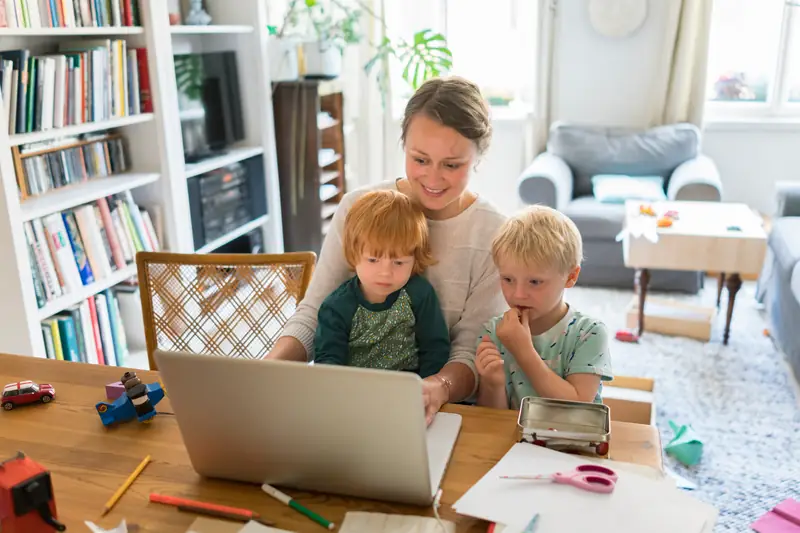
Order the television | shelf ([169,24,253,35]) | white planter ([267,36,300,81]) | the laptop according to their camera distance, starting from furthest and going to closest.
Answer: white planter ([267,36,300,81]), the television, shelf ([169,24,253,35]), the laptop

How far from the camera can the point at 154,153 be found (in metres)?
2.96

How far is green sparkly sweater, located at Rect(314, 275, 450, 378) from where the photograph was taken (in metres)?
1.39

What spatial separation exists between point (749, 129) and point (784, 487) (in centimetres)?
308

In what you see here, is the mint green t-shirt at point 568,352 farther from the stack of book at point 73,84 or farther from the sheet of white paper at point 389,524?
the stack of book at point 73,84

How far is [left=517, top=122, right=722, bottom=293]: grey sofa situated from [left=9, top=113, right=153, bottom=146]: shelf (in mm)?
2095

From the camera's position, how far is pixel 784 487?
2.18 metres

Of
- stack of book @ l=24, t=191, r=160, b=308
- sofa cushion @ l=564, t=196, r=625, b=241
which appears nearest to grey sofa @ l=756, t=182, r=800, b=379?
sofa cushion @ l=564, t=196, r=625, b=241

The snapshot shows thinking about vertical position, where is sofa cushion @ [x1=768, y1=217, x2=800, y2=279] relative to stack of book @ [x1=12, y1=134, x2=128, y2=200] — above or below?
below

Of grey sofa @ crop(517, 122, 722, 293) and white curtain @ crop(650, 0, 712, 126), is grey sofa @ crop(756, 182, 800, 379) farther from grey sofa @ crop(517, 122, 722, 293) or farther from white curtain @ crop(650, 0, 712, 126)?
white curtain @ crop(650, 0, 712, 126)

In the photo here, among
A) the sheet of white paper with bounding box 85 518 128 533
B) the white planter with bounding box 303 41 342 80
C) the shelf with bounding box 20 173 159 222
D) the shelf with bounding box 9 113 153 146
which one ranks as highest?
the white planter with bounding box 303 41 342 80

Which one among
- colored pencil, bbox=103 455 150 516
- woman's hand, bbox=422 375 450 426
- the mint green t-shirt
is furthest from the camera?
the mint green t-shirt

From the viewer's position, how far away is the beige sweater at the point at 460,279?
1.45m

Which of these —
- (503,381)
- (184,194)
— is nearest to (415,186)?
(503,381)

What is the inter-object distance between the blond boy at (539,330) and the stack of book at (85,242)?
173 centimetres
